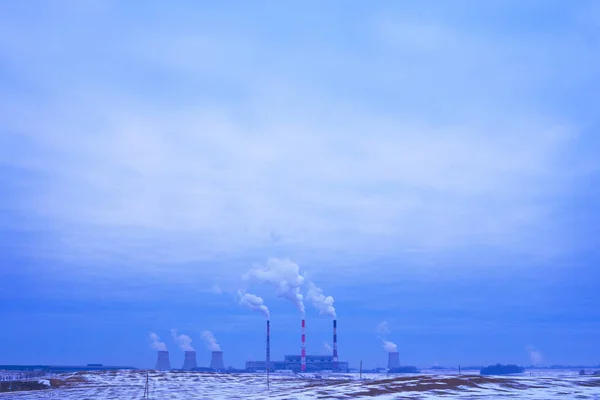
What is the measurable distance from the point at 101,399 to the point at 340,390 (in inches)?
1122

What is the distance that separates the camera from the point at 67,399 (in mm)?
74250

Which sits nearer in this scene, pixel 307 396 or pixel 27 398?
pixel 307 396

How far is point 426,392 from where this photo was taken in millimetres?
67250

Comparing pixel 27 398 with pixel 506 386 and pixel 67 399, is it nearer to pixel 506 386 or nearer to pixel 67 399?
pixel 67 399

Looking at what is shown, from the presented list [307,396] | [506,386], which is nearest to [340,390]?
[307,396]

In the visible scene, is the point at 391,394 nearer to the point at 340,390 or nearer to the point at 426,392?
the point at 426,392

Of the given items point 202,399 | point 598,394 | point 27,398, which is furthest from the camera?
point 27,398

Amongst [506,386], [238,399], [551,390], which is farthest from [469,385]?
[238,399]

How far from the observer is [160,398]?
240 ft

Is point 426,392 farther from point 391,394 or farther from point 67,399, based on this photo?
point 67,399

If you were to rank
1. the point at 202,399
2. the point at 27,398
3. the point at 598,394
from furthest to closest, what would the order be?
the point at 27,398 → the point at 202,399 → the point at 598,394

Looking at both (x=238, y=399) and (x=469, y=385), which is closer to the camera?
(x=238, y=399)

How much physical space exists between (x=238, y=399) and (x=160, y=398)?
35.7 feet

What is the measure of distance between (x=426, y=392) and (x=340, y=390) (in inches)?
450
